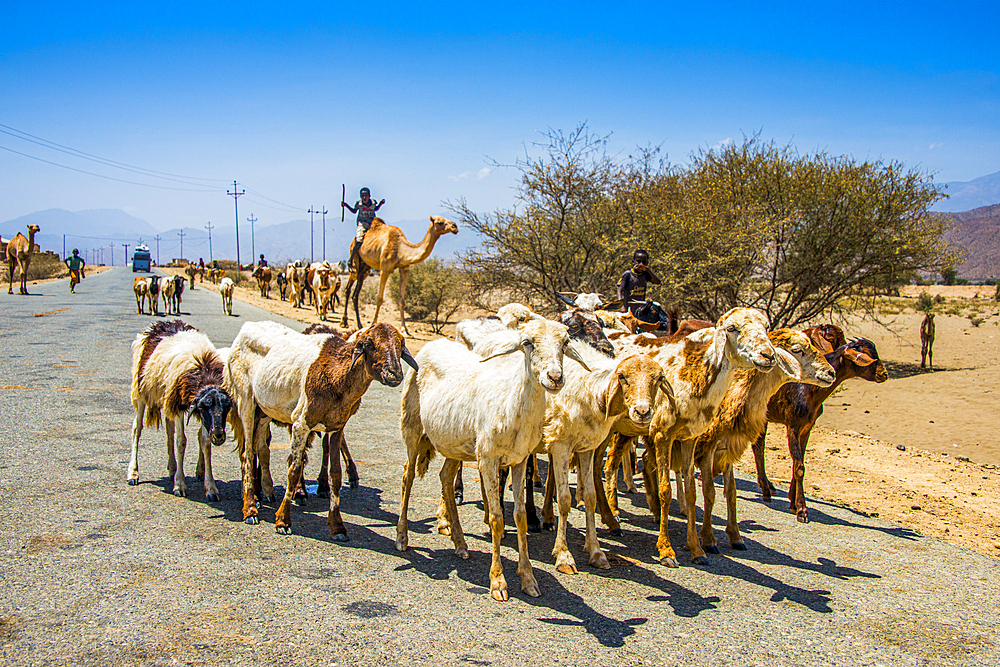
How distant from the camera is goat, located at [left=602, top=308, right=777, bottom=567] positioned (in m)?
5.60

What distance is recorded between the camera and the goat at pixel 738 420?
19.6 ft

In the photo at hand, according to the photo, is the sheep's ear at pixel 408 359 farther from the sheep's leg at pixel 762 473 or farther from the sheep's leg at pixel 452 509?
the sheep's leg at pixel 762 473

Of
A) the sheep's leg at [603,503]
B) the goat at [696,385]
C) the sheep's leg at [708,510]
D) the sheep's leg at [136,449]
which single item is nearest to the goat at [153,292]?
the sheep's leg at [136,449]

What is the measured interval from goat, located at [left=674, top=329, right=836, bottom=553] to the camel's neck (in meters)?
11.5

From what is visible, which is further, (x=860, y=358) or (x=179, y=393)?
(x=860, y=358)

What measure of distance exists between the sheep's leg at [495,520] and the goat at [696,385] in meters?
1.74

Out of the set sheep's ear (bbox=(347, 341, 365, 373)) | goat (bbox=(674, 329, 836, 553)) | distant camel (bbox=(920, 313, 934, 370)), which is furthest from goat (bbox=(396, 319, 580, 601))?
distant camel (bbox=(920, 313, 934, 370))

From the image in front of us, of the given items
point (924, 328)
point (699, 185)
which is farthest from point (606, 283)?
point (924, 328)

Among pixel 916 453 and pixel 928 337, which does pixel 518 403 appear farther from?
pixel 928 337

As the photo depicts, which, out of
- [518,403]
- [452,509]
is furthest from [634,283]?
[518,403]

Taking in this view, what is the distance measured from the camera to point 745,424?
6.24m

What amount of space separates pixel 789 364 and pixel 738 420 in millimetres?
882

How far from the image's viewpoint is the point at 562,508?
530cm

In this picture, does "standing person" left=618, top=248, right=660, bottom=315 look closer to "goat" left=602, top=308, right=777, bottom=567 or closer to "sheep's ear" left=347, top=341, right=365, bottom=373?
"goat" left=602, top=308, right=777, bottom=567
